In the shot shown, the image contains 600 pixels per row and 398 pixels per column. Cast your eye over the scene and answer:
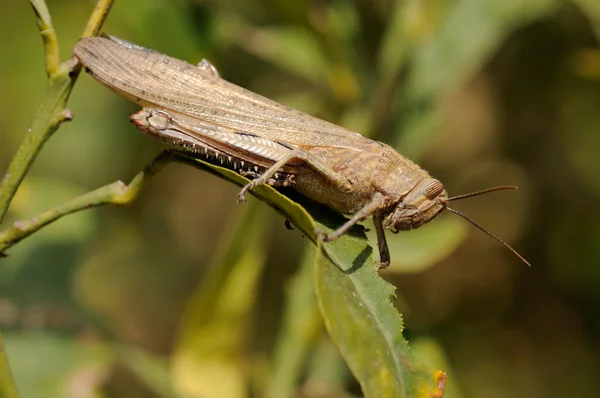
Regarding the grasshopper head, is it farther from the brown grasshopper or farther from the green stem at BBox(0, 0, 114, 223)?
the green stem at BBox(0, 0, 114, 223)

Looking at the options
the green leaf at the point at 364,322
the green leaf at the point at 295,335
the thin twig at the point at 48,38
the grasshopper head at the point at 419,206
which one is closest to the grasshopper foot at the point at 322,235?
the green leaf at the point at 364,322

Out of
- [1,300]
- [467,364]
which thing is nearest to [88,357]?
[1,300]

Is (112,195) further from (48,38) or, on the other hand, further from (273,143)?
(273,143)

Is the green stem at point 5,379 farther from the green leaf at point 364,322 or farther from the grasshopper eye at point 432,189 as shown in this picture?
the grasshopper eye at point 432,189

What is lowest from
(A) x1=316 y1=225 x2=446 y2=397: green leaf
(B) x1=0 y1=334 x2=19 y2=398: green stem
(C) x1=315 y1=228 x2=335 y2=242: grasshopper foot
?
(B) x1=0 y1=334 x2=19 y2=398: green stem

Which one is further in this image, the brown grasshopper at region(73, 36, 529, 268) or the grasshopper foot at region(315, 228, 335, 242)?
the brown grasshopper at region(73, 36, 529, 268)

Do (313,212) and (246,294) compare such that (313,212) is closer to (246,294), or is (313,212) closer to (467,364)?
(246,294)

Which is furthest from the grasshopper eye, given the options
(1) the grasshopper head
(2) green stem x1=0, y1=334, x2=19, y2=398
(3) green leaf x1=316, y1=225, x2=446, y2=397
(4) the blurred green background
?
(2) green stem x1=0, y1=334, x2=19, y2=398
